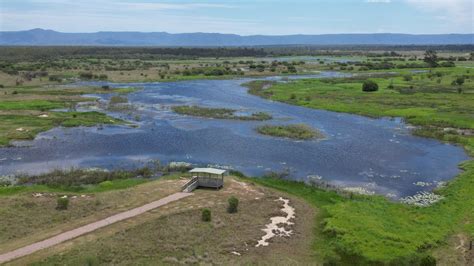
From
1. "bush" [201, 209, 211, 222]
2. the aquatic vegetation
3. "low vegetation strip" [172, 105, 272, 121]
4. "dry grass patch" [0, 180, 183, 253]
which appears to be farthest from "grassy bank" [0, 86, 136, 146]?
the aquatic vegetation

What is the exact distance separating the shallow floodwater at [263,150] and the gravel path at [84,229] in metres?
12.8

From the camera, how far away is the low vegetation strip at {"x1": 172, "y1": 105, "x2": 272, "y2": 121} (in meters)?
73.7

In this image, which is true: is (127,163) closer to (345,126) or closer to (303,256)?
(303,256)

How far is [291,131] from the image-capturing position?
6319cm

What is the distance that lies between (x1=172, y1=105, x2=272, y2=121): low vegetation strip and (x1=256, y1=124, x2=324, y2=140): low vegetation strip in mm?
7367

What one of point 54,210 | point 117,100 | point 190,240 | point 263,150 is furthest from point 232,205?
point 117,100

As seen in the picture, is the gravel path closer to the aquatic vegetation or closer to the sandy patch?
the sandy patch

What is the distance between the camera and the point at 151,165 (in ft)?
157

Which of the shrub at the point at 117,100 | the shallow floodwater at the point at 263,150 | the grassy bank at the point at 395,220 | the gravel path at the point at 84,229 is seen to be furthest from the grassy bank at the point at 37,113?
the grassy bank at the point at 395,220

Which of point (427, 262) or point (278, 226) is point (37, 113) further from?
point (427, 262)

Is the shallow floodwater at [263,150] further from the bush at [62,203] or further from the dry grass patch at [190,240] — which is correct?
the bush at [62,203]

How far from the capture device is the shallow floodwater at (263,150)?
46156 millimetres

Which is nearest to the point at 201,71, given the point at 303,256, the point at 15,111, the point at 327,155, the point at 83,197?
the point at 15,111

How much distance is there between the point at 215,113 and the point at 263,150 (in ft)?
78.0
